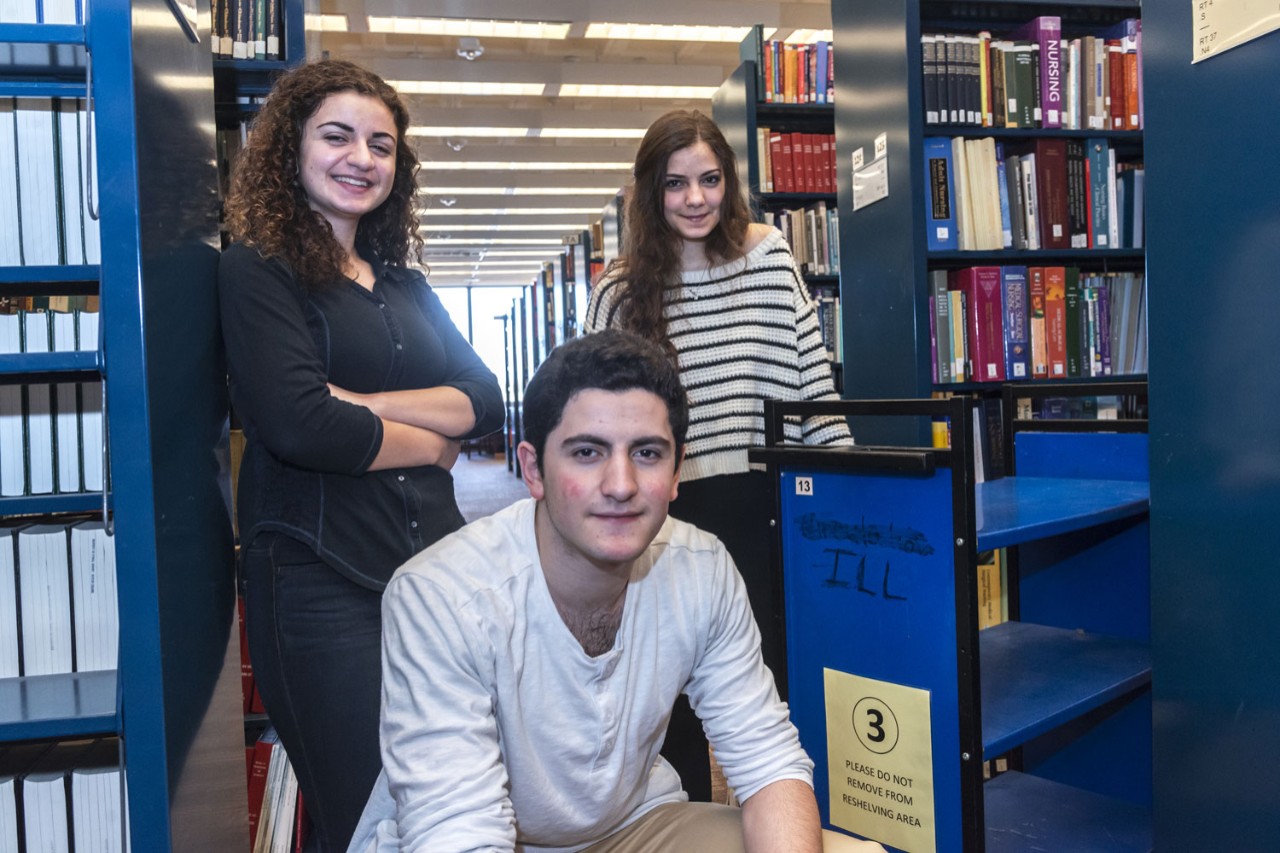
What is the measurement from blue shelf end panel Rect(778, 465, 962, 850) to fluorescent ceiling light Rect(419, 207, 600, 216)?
11.3 m

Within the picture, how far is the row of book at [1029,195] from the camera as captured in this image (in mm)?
3234

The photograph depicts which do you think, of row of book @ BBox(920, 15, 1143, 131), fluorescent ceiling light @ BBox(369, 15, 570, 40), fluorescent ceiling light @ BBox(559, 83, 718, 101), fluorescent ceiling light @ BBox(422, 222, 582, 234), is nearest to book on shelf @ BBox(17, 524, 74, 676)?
row of book @ BBox(920, 15, 1143, 131)

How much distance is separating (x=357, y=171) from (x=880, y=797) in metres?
1.27

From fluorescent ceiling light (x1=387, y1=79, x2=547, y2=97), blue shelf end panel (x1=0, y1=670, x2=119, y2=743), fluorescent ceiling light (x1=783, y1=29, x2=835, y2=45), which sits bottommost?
blue shelf end panel (x1=0, y1=670, x2=119, y2=743)

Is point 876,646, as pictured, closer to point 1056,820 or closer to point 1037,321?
point 1056,820

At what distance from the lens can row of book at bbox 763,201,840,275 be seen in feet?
14.5

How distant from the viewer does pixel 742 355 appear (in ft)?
6.48

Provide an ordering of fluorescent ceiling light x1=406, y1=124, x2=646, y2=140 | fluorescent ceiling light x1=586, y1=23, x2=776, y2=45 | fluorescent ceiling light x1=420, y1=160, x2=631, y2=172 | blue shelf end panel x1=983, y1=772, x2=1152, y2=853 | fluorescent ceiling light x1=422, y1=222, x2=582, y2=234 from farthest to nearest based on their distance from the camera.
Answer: fluorescent ceiling light x1=422, y1=222, x2=582, y2=234
fluorescent ceiling light x1=420, y1=160, x2=631, y2=172
fluorescent ceiling light x1=406, y1=124, x2=646, y2=140
fluorescent ceiling light x1=586, y1=23, x2=776, y2=45
blue shelf end panel x1=983, y1=772, x2=1152, y2=853

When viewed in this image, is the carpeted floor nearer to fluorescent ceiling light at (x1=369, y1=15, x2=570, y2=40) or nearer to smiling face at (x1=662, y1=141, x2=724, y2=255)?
fluorescent ceiling light at (x1=369, y1=15, x2=570, y2=40)

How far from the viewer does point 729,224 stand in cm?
200

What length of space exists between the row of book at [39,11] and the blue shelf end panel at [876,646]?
129 cm

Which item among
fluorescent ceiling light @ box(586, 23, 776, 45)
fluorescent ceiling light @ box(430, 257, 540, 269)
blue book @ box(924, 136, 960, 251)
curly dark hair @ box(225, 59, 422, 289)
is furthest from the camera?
fluorescent ceiling light @ box(430, 257, 540, 269)

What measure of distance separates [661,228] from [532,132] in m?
7.61

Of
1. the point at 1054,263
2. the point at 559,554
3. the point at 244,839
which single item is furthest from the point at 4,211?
the point at 1054,263
